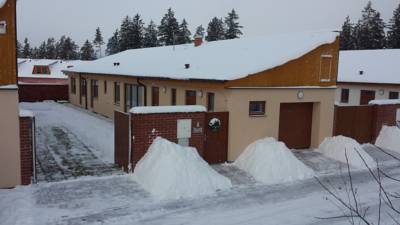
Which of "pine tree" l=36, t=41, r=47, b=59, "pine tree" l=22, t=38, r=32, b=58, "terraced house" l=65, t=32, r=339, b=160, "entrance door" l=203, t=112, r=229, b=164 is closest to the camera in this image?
"entrance door" l=203, t=112, r=229, b=164

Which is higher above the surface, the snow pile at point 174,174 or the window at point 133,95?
the window at point 133,95

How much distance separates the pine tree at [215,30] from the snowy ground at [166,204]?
59.8m

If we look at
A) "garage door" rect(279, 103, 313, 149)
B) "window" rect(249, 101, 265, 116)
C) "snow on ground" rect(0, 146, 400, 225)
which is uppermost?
"window" rect(249, 101, 265, 116)

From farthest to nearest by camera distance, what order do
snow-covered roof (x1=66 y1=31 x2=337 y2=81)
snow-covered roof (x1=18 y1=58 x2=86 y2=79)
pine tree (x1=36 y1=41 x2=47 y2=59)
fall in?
pine tree (x1=36 y1=41 x2=47 y2=59) → snow-covered roof (x1=18 y1=58 x2=86 y2=79) → snow-covered roof (x1=66 y1=31 x2=337 y2=81)

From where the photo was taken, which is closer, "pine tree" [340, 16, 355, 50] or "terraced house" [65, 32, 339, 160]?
"terraced house" [65, 32, 339, 160]

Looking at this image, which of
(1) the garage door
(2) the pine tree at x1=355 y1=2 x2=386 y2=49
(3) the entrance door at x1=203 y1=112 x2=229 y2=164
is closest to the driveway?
(3) the entrance door at x1=203 y1=112 x2=229 y2=164

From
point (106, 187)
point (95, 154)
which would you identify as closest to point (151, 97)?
point (95, 154)

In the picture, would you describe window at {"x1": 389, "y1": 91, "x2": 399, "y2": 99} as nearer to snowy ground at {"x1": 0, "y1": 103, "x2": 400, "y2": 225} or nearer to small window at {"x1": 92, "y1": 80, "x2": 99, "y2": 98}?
snowy ground at {"x1": 0, "y1": 103, "x2": 400, "y2": 225}

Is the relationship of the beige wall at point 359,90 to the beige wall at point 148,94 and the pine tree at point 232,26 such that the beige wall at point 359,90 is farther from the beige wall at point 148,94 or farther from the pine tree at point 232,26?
the pine tree at point 232,26

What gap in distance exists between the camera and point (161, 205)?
8.64m

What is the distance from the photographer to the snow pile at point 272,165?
10844mm

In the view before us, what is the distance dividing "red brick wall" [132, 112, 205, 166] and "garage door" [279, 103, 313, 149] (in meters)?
4.08

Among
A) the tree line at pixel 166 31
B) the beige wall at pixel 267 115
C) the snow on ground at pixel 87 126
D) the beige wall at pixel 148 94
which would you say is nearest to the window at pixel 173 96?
the beige wall at pixel 148 94

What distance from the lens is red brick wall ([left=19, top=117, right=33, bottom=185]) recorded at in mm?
9359
